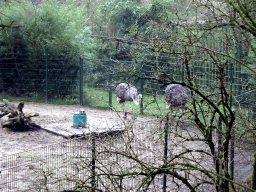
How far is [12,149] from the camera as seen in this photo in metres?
8.09

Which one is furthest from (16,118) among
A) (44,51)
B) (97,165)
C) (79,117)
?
(44,51)

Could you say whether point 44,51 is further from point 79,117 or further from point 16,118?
point 79,117

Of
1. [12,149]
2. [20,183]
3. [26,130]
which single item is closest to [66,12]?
[26,130]

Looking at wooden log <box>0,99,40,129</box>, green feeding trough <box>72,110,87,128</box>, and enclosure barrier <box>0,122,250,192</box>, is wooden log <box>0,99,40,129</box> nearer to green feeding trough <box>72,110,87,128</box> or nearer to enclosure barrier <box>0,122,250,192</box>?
green feeding trough <box>72,110,87,128</box>

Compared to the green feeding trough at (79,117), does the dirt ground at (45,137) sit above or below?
below

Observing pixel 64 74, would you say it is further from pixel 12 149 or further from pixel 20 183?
pixel 20 183

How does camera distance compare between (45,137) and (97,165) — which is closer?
(97,165)

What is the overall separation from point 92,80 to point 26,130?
15.4 feet

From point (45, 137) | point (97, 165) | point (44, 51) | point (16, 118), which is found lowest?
point (45, 137)

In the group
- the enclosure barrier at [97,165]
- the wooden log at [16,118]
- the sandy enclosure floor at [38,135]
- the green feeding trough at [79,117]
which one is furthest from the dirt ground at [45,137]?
the enclosure barrier at [97,165]

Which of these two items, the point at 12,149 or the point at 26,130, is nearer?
the point at 12,149

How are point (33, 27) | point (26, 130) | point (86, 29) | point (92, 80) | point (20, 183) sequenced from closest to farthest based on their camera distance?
point (20, 183) → point (26, 130) → point (92, 80) → point (33, 27) → point (86, 29)

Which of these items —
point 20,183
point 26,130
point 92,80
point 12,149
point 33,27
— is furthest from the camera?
point 33,27

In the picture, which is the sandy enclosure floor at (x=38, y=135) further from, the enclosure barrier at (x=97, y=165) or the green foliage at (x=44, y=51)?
the green foliage at (x=44, y=51)
